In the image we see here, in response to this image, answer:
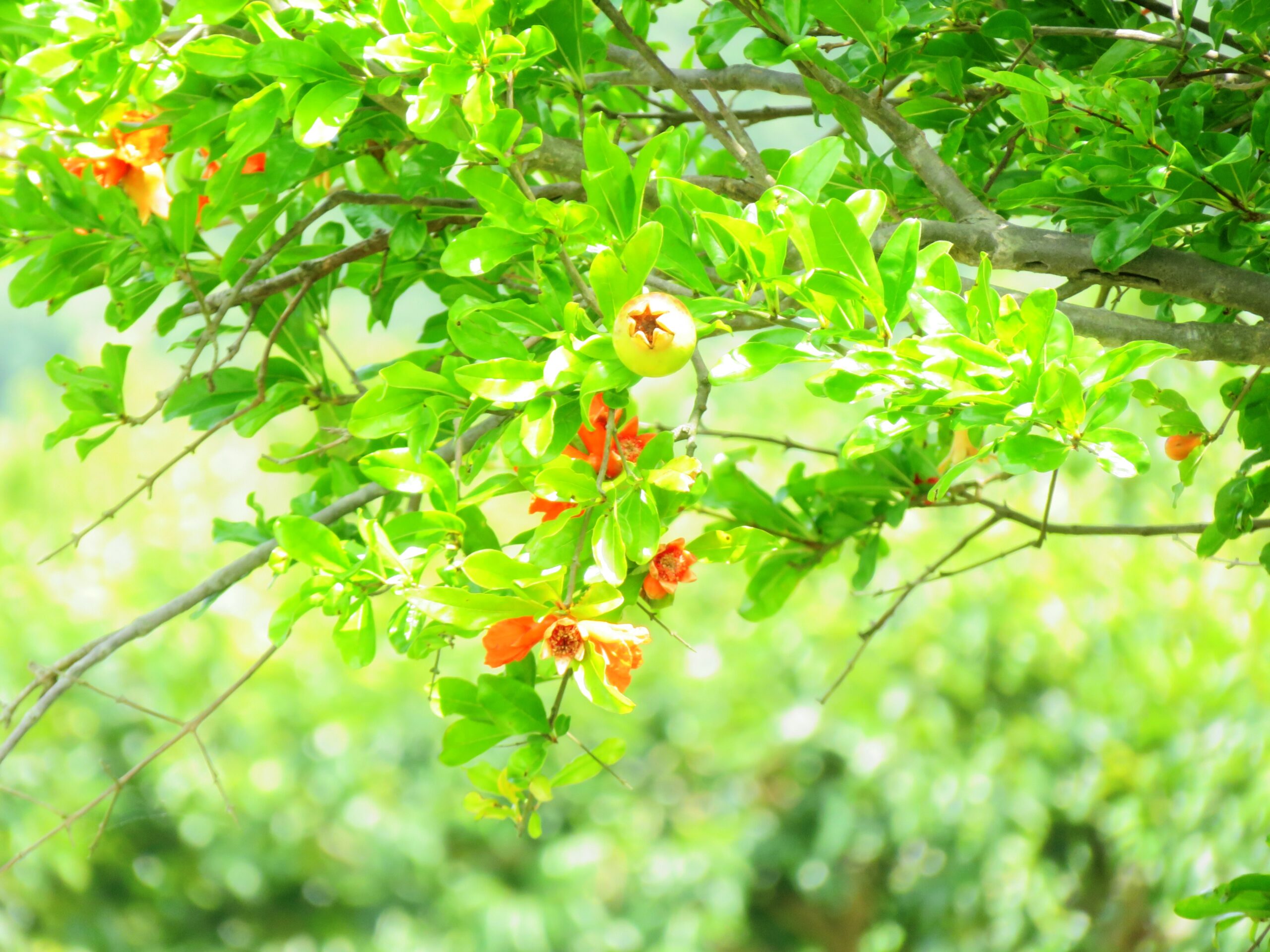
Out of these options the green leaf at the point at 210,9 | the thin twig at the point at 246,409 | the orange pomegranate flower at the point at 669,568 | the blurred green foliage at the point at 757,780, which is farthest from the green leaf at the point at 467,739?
the blurred green foliage at the point at 757,780

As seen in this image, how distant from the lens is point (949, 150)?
0.56 metres

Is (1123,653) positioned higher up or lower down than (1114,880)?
higher up

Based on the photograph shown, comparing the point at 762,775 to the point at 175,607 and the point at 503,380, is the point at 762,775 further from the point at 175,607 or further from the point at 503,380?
the point at 503,380

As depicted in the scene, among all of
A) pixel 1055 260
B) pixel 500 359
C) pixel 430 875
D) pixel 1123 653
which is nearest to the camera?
pixel 500 359

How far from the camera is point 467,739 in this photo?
485 millimetres

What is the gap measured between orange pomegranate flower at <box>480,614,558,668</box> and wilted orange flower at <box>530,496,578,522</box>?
63mm

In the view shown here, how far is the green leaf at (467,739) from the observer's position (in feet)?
1.59

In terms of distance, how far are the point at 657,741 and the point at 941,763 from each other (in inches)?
27.7

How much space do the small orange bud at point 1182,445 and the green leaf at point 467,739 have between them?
402 millimetres

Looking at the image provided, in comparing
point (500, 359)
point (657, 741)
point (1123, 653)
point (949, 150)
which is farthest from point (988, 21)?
point (657, 741)

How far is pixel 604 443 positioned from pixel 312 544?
0.13m

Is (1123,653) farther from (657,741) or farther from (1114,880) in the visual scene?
(657,741)

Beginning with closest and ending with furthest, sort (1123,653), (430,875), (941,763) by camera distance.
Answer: (1123,653) → (941,763) → (430,875)

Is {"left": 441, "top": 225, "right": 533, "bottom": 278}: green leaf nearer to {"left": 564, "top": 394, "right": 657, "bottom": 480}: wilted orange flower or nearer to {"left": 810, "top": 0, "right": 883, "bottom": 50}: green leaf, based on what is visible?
{"left": 564, "top": 394, "right": 657, "bottom": 480}: wilted orange flower
